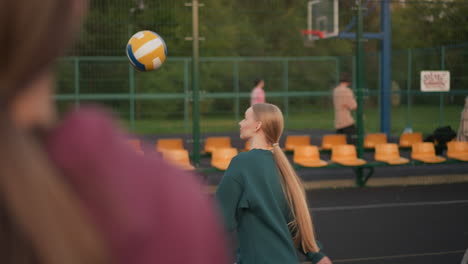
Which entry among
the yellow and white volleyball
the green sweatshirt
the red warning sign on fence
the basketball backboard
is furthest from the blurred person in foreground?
the basketball backboard

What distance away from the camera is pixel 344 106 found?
1227 cm

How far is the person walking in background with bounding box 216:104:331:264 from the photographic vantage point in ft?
Result: 10.8

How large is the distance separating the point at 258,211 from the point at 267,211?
0.16 feet

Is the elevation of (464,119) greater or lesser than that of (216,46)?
lesser

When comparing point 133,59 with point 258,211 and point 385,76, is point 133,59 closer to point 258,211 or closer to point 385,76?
point 258,211

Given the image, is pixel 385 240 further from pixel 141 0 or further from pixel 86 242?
pixel 86 242

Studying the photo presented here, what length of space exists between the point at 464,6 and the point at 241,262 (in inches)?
502

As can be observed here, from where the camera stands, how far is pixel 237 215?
11.1 ft

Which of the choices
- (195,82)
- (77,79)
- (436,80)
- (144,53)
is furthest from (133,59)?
(77,79)

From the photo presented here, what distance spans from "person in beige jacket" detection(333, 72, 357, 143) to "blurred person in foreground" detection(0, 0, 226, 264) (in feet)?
36.4

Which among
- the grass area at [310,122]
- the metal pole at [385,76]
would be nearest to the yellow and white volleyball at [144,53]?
the grass area at [310,122]

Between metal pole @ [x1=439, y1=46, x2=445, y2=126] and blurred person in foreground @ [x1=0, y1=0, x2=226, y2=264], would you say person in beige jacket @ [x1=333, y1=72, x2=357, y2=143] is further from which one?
blurred person in foreground @ [x1=0, y1=0, x2=226, y2=264]

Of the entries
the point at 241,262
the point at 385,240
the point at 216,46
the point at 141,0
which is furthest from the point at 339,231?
the point at 216,46

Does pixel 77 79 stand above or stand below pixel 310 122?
above
